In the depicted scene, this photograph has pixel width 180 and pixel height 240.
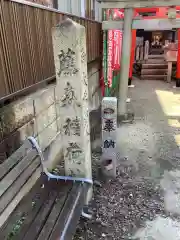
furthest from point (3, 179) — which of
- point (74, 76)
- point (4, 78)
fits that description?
point (74, 76)

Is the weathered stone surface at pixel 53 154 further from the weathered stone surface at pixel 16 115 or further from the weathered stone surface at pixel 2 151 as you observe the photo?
the weathered stone surface at pixel 2 151

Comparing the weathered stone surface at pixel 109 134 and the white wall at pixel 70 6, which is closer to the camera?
the weathered stone surface at pixel 109 134

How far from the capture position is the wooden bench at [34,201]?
2.22 metres

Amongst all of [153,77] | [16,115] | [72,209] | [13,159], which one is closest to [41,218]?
[72,209]

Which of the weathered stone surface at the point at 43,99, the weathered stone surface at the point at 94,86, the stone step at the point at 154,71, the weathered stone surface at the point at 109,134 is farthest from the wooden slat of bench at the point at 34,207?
the stone step at the point at 154,71

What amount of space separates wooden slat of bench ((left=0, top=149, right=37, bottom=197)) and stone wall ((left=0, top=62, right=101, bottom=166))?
0.93ft

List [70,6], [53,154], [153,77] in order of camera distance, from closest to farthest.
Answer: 1. [53,154]
2. [70,6]
3. [153,77]

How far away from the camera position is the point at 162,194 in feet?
12.2

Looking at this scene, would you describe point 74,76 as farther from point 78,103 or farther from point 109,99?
point 109,99

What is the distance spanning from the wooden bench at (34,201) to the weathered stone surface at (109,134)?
1.04 metres

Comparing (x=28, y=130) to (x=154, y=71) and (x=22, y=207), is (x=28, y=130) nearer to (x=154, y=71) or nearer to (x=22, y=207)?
(x=22, y=207)

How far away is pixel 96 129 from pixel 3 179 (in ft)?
14.0

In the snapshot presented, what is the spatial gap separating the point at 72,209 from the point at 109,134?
Result: 1675mm

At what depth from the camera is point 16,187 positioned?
2.42 meters
